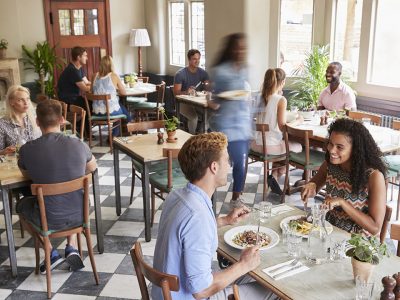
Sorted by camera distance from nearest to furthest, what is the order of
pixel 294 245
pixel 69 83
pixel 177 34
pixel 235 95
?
pixel 294 245 < pixel 235 95 < pixel 69 83 < pixel 177 34

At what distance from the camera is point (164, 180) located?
3996 mm

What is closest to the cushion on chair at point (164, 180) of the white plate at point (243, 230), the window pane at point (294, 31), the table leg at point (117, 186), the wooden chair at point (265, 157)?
the table leg at point (117, 186)

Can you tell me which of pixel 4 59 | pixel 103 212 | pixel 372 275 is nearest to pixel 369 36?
pixel 103 212

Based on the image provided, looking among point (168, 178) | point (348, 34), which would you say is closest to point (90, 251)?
point (168, 178)

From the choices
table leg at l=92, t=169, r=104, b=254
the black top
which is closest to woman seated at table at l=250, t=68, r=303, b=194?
table leg at l=92, t=169, r=104, b=254

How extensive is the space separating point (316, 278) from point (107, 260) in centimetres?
209

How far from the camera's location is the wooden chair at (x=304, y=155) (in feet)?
14.1

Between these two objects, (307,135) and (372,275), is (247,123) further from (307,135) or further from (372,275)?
(372,275)

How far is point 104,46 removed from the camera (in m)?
9.02

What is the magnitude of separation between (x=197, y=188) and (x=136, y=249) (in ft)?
1.17

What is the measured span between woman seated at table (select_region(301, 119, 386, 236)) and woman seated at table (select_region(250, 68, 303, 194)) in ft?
6.41

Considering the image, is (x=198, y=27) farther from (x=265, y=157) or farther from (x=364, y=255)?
(x=364, y=255)

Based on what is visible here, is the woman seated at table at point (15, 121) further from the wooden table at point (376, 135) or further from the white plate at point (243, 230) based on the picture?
the wooden table at point (376, 135)

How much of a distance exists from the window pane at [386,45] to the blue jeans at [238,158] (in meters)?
2.57
